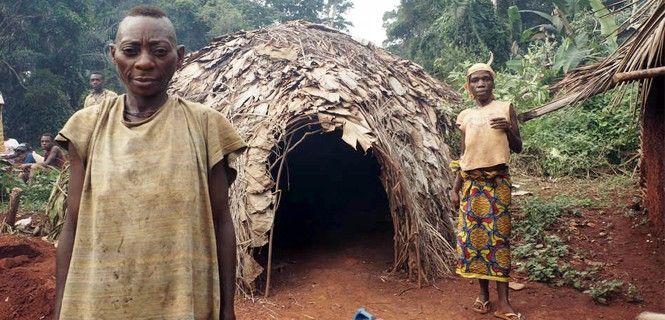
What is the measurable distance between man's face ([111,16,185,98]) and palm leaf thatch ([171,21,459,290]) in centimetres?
306

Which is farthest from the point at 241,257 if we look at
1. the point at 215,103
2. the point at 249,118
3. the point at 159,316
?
the point at 159,316

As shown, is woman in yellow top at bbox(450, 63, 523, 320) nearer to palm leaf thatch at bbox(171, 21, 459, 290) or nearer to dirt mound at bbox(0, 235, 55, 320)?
palm leaf thatch at bbox(171, 21, 459, 290)

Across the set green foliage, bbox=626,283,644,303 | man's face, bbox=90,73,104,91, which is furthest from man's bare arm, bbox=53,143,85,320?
man's face, bbox=90,73,104,91

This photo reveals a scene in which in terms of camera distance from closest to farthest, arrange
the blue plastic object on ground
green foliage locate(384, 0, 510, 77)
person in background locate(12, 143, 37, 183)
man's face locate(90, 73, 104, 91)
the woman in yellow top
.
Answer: the blue plastic object on ground
the woman in yellow top
man's face locate(90, 73, 104, 91)
person in background locate(12, 143, 37, 183)
green foliage locate(384, 0, 510, 77)

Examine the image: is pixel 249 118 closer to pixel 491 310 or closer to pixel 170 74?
pixel 491 310

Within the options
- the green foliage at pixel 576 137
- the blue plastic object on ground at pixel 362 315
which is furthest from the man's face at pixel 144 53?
the green foliage at pixel 576 137

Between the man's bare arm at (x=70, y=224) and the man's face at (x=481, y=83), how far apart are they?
3.05 metres

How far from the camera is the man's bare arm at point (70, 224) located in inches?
63.4

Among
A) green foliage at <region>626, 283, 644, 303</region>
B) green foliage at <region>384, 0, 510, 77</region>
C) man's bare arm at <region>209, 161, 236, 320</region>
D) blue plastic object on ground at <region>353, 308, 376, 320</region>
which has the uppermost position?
green foliage at <region>384, 0, 510, 77</region>

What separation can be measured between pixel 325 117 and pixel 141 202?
3.49 m

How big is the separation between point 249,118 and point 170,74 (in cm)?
357

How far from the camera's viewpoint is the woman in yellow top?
3955mm

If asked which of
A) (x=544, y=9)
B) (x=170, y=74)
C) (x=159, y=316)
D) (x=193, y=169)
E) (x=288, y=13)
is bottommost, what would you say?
(x=159, y=316)

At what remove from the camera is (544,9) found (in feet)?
62.4
